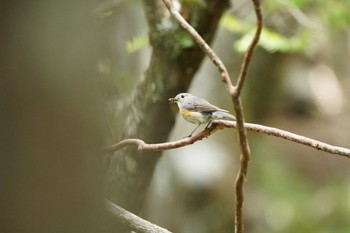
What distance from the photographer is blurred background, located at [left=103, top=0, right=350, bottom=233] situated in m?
4.75

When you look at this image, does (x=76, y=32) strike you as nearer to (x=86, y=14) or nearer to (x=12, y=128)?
(x=86, y=14)

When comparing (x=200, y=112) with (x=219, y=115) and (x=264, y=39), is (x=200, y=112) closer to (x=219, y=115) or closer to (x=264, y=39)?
(x=219, y=115)

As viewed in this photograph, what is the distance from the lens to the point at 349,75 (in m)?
8.31

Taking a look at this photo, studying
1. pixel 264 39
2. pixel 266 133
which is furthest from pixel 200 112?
pixel 264 39

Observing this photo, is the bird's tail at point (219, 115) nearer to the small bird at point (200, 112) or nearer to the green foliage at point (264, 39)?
the small bird at point (200, 112)

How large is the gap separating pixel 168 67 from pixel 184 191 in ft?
10.5

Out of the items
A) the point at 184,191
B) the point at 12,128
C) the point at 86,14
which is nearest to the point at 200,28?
the point at 86,14

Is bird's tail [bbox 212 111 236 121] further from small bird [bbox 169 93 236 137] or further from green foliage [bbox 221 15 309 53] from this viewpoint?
green foliage [bbox 221 15 309 53]

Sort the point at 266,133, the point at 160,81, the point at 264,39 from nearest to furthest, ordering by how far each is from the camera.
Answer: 1. the point at 266,133
2. the point at 160,81
3. the point at 264,39

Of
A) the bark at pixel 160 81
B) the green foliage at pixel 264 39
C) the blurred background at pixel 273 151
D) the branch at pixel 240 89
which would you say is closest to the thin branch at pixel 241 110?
the branch at pixel 240 89

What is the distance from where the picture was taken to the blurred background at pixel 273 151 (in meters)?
4.75

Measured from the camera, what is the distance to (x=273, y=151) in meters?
6.61

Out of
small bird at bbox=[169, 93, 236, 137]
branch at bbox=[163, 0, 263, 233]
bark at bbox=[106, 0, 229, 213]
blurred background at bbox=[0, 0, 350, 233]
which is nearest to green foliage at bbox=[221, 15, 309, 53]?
blurred background at bbox=[0, 0, 350, 233]

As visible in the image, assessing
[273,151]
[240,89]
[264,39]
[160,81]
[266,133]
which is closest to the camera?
[240,89]
